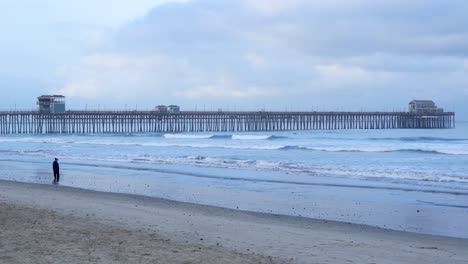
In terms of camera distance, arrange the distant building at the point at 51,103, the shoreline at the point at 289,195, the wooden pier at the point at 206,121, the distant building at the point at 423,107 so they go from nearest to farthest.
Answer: the shoreline at the point at 289,195 → the wooden pier at the point at 206,121 → the distant building at the point at 51,103 → the distant building at the point at 423,107

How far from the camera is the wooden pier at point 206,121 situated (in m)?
63.1

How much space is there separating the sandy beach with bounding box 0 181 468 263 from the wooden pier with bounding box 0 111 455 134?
52482mm

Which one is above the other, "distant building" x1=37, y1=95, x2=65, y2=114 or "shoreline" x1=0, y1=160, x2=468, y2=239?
"distant building" x1=37, y1=95, x2=65, y2=114

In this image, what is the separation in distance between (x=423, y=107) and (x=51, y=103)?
156ft

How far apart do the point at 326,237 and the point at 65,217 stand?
433cm

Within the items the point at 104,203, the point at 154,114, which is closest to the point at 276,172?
the point at 104,203

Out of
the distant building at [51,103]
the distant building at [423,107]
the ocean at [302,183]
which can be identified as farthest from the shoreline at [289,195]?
the distant building at [423,107]

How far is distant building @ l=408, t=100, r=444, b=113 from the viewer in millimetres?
77812

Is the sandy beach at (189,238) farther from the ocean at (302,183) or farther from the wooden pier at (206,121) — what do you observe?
the wooden pier at (206,121)

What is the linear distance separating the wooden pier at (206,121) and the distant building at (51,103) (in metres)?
0.95

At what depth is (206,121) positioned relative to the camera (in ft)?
222

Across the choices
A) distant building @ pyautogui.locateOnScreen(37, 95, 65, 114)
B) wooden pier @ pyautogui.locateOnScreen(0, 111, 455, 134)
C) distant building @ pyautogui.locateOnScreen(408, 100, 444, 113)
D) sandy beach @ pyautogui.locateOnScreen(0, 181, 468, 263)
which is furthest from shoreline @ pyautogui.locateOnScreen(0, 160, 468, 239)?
distant building @ pyautogui.locateOnScreen(408, 100, 444, 113)

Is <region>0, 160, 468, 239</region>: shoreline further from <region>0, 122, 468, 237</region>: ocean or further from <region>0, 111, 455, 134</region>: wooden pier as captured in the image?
<region>0, 111, 455, 134</region>: wooden pier

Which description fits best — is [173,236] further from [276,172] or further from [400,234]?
[276,172]
